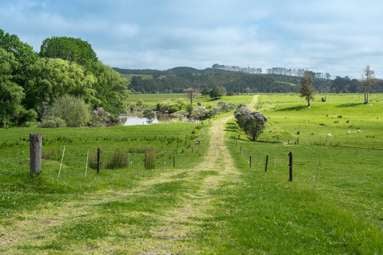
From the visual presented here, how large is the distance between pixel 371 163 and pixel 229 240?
Answer: 4292cm

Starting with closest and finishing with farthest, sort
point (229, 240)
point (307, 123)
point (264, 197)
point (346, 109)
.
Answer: point (229, 240)
point (264, 197)
point (307, 123)
point (346, 109)

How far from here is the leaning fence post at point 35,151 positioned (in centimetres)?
2022

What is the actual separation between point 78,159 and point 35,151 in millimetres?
27042

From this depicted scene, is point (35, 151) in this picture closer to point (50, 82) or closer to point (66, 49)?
point (50, 82)

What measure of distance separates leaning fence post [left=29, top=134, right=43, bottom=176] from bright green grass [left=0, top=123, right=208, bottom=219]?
0.39 metres

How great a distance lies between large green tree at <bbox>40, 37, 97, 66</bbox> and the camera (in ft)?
400

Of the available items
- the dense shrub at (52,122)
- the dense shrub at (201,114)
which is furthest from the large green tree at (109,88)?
the dense shrub at (52,122)

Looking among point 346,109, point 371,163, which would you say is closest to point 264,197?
point 371,163

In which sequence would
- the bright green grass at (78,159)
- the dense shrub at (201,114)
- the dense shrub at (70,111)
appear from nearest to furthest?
the bright green grass at (78,159), the dense shrub at (70,111), the dense shrub at (201,114)

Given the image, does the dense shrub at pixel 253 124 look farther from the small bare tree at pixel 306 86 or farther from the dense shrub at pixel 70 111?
the small bare tree at pixel 306 86

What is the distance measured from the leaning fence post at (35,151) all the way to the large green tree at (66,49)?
105 m

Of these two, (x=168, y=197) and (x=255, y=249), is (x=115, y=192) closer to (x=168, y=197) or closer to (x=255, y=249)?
(x=168, y=197)

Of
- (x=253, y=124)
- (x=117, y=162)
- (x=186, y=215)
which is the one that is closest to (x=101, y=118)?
(x=253, y=124)

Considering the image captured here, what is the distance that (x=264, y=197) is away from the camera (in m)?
22.2
